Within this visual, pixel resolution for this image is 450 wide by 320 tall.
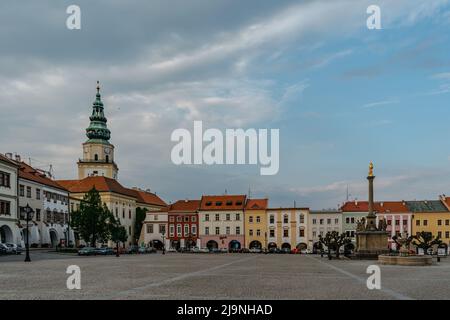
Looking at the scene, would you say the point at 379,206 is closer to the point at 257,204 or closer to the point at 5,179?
the point at 257,204

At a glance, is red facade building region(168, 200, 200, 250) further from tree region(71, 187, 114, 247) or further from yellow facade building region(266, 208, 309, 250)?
tree region(71, 187, 114, 247)

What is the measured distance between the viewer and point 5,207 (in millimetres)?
59625

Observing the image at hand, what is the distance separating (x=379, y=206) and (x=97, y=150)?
59.6 metres

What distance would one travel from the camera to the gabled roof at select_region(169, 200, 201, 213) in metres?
103

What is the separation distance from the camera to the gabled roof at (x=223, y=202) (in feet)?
333

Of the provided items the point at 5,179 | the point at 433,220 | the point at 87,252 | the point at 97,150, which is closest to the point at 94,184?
the point at 97,150

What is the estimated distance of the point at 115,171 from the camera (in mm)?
124562

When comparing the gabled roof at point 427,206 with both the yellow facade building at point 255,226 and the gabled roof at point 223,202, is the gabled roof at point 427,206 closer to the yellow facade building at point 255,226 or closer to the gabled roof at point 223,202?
the yellow facade building at point 255,226
